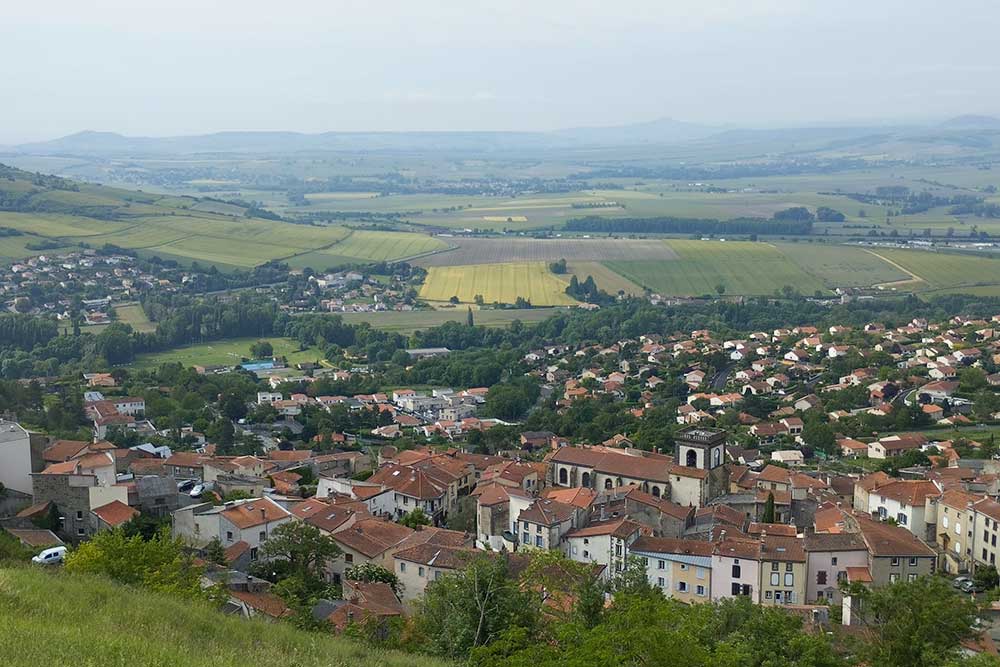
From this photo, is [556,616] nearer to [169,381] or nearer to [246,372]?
[169,381]

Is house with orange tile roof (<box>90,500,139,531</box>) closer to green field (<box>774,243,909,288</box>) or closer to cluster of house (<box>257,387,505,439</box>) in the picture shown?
cluster of house (<box>257,387,505,439</box>)

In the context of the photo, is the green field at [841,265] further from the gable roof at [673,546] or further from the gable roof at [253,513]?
the gable roof at [253,513]

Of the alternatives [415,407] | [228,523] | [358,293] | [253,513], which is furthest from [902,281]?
[228,523]

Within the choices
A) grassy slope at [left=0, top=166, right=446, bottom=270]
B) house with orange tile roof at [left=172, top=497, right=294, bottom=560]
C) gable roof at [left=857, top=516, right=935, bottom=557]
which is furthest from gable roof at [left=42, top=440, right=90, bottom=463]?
grassy slope at [left=0, top=166, right=446, bottom=270]

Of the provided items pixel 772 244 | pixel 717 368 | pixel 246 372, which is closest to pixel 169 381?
pixel 246 372

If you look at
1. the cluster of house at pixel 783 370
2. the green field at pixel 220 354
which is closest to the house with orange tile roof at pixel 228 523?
the cluster of house at pixel 783 370

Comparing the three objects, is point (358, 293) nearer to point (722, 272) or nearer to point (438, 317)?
point (438, 317)
